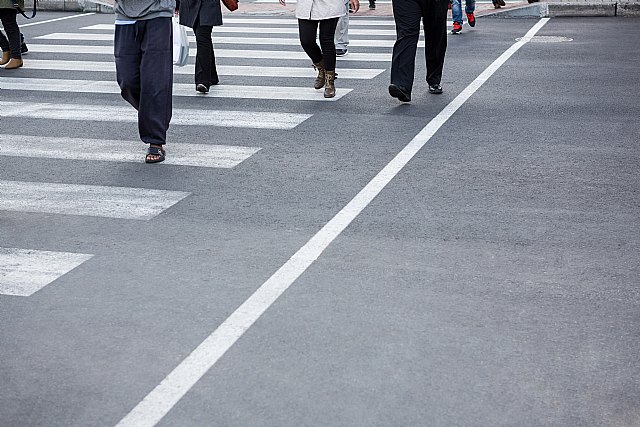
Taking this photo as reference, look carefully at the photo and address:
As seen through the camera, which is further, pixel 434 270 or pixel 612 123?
pixel 612 123

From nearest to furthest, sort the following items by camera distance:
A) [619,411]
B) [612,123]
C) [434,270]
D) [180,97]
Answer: [619,411] → [434,270] → [612,123] → [180,97]

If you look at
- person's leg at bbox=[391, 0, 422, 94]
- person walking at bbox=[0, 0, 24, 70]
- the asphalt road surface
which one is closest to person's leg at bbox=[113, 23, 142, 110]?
the asphalt road surface

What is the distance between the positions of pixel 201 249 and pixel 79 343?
1393 mm

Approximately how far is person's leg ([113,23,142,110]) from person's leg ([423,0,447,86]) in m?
3.30

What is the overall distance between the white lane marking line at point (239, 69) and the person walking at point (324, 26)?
4.40 ft

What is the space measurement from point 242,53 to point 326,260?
896cm

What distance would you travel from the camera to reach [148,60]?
812 centimetres

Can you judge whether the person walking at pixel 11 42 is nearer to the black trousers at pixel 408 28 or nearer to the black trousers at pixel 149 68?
the black trousers at pixel 408 28

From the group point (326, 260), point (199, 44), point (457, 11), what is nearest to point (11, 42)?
point (199, 44)

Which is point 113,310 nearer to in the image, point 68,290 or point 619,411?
point 68,290

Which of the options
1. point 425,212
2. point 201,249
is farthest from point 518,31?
point 201,249

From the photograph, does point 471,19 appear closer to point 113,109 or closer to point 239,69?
point 239,69

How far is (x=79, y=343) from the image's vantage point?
15.5 feet

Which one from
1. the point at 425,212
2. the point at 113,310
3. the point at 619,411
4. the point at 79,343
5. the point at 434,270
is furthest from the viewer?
the point at 425,212
